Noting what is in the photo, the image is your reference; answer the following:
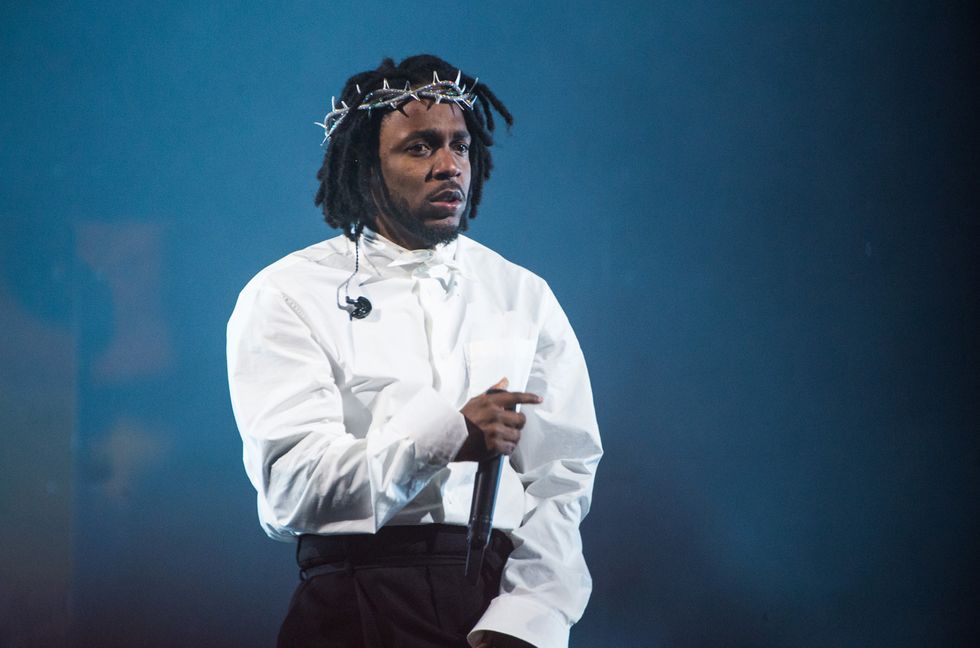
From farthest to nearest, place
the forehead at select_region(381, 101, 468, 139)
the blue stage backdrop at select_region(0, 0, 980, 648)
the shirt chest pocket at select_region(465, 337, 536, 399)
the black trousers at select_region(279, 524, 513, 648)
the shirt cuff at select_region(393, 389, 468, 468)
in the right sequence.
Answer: the blue stage backdrop at select_region(0, 0, 980, 648) → the forehead at select_region(381, 101, 468, 139) → the shirt chest pocket at select_region(465, 337, 536, 399) → the black trousers at select_region(279, 524, 513, 648) → the shirt cuff at select_region(393, 389, 468, 468)

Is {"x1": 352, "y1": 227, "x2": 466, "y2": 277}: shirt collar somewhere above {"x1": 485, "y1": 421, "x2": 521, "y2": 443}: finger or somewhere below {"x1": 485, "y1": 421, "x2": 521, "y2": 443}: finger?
above

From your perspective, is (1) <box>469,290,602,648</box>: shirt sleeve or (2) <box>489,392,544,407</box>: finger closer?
(2) <box>489,392,544,407</box>: finger

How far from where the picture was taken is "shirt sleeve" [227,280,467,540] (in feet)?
4.55

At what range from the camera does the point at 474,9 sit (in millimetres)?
2428

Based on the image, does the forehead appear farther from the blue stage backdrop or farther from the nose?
the blue stage backdrop

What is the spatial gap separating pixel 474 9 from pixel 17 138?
1057 millimetres

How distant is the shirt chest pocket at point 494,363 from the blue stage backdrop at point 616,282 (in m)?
0.75

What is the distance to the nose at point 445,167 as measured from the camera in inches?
67.7

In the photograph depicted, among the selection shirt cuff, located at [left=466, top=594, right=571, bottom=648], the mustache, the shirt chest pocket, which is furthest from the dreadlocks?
shirt cuff, located at [left=466, top=594, right=571, bottom=648]

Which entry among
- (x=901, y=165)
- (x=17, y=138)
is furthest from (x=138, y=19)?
(x=901, y=165)

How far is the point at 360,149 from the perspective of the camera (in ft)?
5.97

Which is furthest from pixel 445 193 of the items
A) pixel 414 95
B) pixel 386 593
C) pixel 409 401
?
pixel 386 593

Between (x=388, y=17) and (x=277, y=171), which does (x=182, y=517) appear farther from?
(x=388, y=17)

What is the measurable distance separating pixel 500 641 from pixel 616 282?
1103mm
